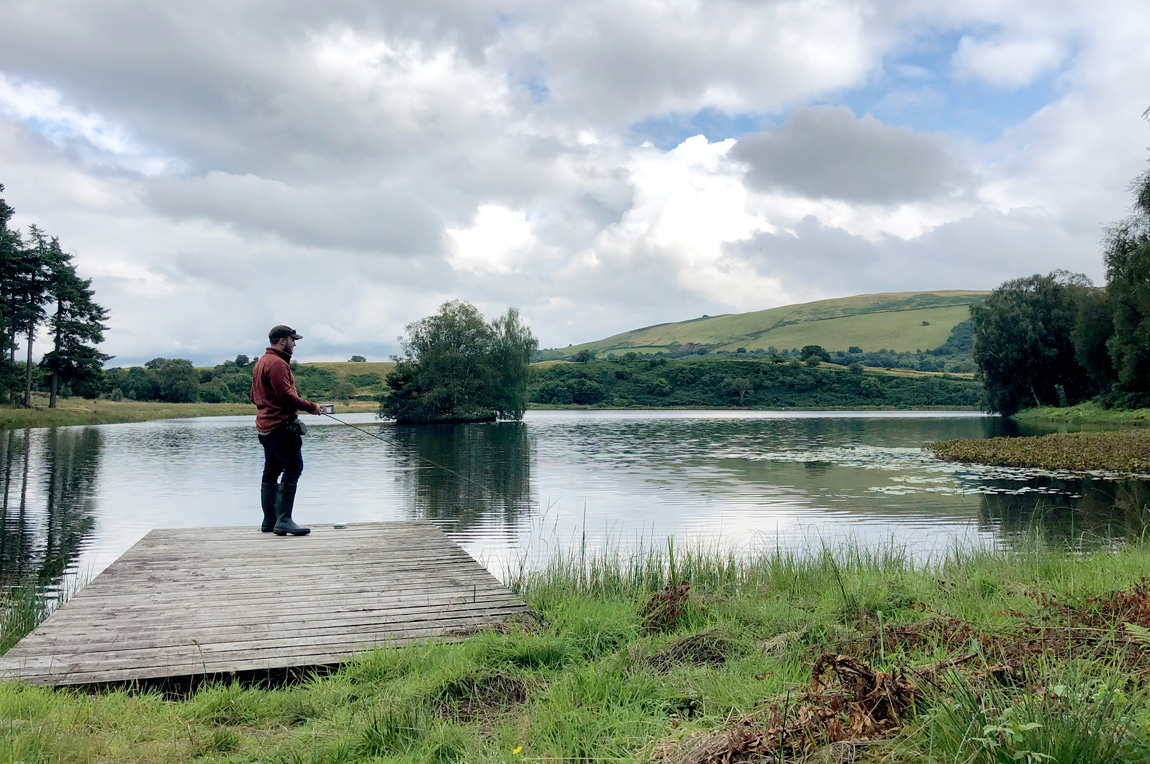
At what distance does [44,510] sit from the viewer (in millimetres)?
15484

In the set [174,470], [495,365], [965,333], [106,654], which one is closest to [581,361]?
[495,365]

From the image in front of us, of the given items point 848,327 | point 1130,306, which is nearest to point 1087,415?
point 1130,306

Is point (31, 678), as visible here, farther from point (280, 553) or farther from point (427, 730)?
point (280, 553)

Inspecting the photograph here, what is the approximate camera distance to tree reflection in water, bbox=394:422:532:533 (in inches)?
608

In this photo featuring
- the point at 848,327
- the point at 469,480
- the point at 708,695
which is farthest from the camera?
the point at 848,327

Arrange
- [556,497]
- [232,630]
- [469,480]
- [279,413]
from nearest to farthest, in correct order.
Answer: [232,630] < [279,413] < [556,497] < [469,480]

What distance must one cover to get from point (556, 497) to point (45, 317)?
4780cm

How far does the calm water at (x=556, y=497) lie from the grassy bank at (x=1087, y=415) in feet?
64.5

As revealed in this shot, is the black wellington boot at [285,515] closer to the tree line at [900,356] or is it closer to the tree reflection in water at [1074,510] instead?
the tree reflection in water at [1074,510]

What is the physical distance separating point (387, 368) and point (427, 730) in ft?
378

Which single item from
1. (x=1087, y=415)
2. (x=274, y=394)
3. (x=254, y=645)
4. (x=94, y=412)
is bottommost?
(x=254, y=645)

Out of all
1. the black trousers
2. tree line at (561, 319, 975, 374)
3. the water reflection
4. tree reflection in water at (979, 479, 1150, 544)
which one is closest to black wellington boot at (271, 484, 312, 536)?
the black trousers

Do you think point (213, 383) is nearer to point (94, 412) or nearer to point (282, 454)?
point (94, 412)

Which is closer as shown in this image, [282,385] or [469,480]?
[282,385]
